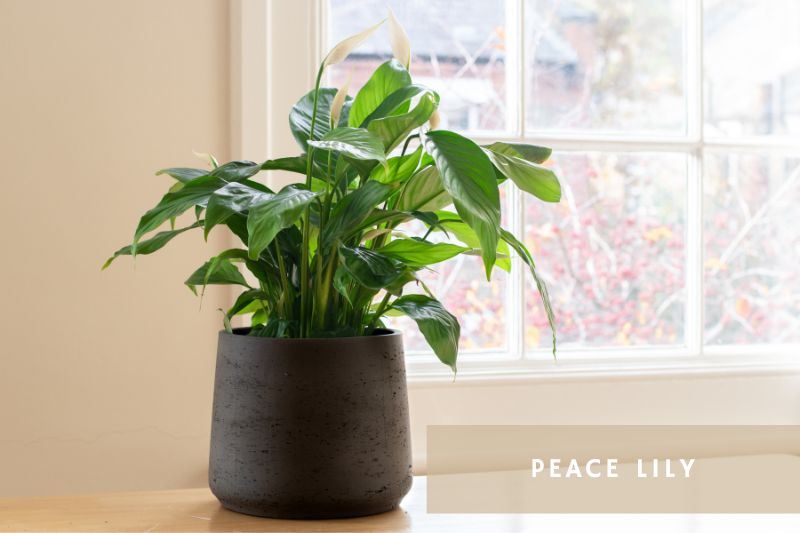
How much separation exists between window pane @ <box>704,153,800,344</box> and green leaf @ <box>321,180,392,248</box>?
1038 millimetres

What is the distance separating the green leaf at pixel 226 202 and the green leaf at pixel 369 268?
0.11 metres

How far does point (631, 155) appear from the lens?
73.8 inches

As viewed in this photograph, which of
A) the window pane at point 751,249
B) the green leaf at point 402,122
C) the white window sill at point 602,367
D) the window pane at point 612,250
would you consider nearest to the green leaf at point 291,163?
the green leaf at point 402,122

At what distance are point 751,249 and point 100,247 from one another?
129 cm

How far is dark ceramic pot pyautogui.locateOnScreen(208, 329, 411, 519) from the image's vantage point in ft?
3.56

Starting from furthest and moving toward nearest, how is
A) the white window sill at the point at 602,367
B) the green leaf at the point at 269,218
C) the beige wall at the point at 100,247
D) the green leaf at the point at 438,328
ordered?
the white window sill at the point at 602,367 < the beige wall at the point at 100,247 < the green leaf at the point at 438,328 < the green leaf at the point at 269,218

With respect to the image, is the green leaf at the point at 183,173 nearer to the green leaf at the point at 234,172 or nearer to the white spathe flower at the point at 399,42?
the green leaf at the point at 234,172

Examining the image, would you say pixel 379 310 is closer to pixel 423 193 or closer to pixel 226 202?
pixel 423 193

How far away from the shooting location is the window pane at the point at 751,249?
190cm

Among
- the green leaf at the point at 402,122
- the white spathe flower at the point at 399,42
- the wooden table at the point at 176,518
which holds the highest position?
the white spathe flower at the point at 399,42

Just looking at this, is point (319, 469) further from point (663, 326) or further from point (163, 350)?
point (663, 326)

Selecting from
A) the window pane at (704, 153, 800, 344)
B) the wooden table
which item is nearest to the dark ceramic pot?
the wooden table

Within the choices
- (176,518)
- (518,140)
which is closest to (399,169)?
(176,518)

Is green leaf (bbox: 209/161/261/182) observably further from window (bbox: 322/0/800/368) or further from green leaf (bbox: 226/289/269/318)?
window (bbox: 322/0/800/368)
